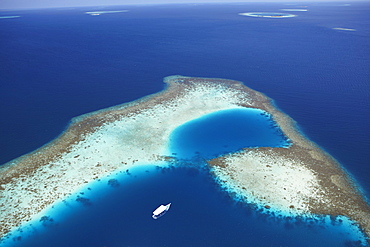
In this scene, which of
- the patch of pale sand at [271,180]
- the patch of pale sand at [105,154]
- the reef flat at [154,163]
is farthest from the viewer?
the patch of pale sand at [271,180]

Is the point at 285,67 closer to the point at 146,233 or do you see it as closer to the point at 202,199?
the point at 202,199

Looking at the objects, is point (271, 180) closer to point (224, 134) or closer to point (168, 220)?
point (224, 134)

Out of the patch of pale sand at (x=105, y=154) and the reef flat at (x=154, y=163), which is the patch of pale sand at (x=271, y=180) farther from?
the patch of pale sand at (x=105, y=154)

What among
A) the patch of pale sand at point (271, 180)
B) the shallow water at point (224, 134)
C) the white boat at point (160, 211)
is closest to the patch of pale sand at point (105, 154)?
the shallow water at point (224, 134)

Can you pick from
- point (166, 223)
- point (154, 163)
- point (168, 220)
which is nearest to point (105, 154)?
point (154, 163)

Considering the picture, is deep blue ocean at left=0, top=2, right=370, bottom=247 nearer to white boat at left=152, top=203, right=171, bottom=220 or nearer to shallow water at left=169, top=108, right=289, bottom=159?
white boat at left=152, top=203, right=171, bottom=220

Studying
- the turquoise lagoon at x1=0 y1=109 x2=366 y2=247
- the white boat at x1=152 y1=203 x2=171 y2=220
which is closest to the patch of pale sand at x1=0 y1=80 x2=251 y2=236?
the turquoise lagoon at x1=0 y1=109 x2=366 y2=247

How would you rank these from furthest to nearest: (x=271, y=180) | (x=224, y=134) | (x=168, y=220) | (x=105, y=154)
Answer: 1. (x=224, y=134)
2. (x=105, y=154)
3. (x=271, y=180)
4. (x=168, y=220)
